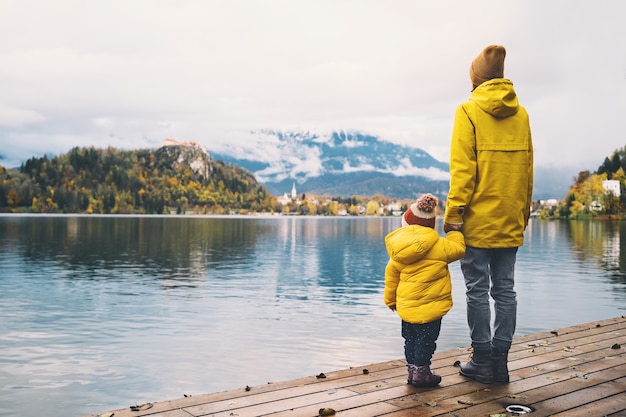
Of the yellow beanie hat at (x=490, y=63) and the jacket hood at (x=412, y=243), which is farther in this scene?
the yellow beanie hat at (x=490, y=63)

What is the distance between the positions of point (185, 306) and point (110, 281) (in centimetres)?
896

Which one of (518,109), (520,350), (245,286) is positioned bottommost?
(245,286)

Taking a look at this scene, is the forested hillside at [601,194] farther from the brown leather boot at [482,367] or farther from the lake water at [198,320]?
the brown leather boot at [482,367]

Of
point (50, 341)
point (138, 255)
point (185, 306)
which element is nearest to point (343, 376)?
point (50, 341)

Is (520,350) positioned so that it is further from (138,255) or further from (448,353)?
(138,255)

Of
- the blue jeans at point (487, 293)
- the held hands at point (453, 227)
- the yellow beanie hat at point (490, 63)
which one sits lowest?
the blue jeans at point (487, 293)

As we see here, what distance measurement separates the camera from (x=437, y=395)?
21.7ft

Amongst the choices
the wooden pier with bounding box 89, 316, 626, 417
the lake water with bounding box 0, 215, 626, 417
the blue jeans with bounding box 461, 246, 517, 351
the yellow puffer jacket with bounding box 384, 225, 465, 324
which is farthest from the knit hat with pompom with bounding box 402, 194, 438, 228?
the lake water with bounding box 0, 215, 626, 417

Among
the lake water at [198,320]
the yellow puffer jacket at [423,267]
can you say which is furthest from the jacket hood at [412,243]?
the lake water at [198,320]

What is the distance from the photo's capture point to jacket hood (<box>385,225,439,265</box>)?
679cm

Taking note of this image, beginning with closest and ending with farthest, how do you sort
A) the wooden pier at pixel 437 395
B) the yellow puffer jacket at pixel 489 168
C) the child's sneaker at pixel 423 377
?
the wooden pier at pixel 437 395 → the child's sneaker at pixel 423 377 → the yellow puffer jacket at pixel 489 168

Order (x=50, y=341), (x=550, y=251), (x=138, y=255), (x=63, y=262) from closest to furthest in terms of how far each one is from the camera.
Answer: (x=50, y=341), (x=63, y=262), (x=138, y=255), (x=550, y=251)

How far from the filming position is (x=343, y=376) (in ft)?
24.7

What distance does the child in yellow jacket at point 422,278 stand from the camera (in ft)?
22.6
